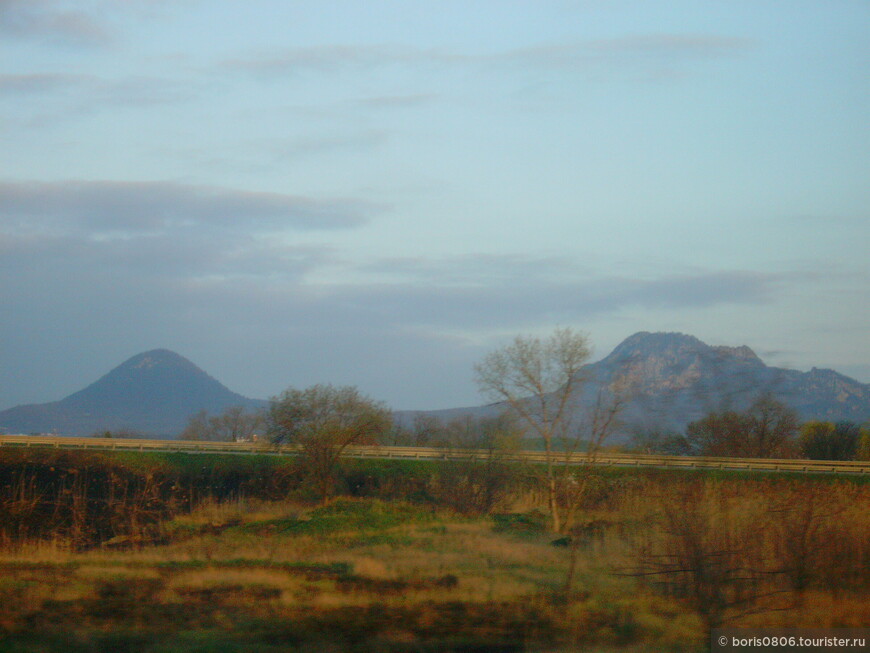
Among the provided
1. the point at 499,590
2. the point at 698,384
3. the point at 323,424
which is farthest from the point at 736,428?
the point at 323,424

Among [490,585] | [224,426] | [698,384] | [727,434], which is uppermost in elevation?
[698,384]

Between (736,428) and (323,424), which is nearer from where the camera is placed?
(736,428)

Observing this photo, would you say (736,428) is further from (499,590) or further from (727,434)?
(499,590)

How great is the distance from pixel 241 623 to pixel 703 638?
17.9 feet

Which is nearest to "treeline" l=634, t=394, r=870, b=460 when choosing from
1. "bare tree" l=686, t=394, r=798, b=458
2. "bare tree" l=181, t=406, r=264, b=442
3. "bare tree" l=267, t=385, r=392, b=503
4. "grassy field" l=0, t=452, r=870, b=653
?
"bare tree" l=686, t=394, r=798, b=458

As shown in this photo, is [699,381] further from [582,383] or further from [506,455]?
[506,455]

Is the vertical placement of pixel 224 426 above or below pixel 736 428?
below

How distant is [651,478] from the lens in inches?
540

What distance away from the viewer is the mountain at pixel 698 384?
980 cm

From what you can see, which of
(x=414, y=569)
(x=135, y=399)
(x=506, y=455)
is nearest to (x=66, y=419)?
(x=135, y=399)

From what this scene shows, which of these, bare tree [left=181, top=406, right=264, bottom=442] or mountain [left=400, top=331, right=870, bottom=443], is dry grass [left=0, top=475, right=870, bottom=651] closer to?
mountain [left=400, top=331, right=870, bottom=443]

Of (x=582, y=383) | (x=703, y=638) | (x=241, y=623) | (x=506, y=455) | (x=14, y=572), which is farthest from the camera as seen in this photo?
(x=506, y=455)

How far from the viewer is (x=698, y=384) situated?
398 inches

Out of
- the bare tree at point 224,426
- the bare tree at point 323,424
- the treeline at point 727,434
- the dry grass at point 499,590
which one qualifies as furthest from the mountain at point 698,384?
the bare tree at point 224,426
